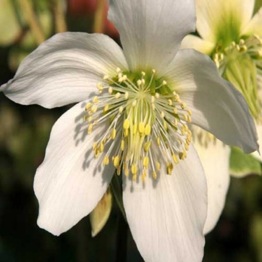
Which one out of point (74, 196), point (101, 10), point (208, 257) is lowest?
point (208, 257)

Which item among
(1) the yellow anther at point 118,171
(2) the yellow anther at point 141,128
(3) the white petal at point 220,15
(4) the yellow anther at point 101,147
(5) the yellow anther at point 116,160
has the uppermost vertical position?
(3) the white petal at point 220,15

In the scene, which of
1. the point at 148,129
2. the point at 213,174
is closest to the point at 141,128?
the point at 148,129

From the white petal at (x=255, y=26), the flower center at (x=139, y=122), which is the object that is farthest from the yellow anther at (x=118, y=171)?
the white petal at (x=255, y=26)

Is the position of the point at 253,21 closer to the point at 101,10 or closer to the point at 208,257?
the point at 101,10

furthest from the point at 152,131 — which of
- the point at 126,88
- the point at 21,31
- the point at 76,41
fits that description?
the point at 21,31

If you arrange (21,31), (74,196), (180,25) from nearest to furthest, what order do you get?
(180,25) < (74,196) < (21,31)

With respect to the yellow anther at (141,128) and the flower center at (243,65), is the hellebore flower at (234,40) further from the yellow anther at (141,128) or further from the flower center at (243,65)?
the yellow anther at (141,128)
